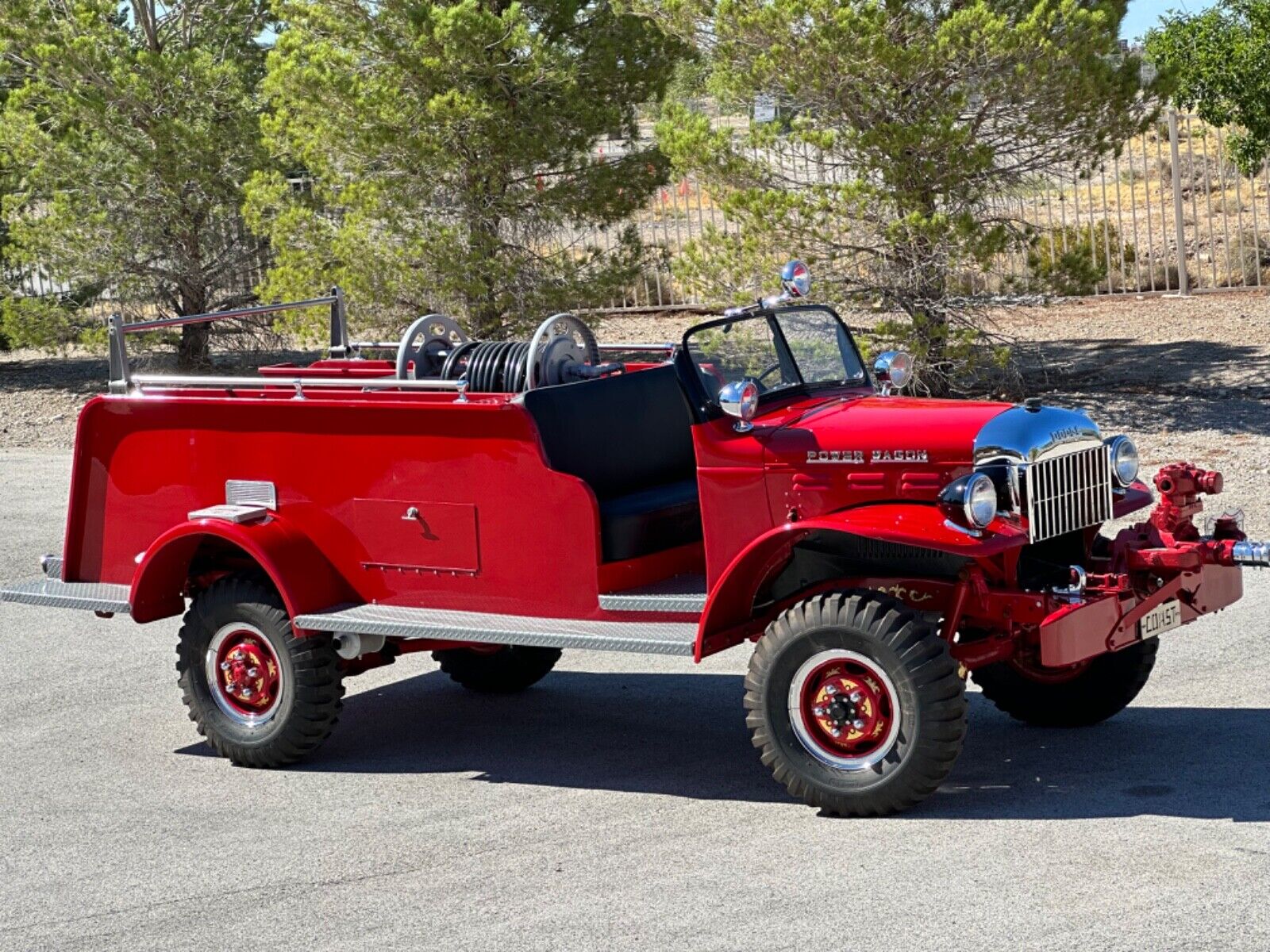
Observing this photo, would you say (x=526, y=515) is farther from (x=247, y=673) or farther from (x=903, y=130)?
(x=903, y=130)

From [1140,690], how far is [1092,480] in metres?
1.44

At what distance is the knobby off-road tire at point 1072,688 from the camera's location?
22.6 ft

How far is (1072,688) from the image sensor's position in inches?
276

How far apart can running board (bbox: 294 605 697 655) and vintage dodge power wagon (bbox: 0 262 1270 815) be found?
0.6 inches

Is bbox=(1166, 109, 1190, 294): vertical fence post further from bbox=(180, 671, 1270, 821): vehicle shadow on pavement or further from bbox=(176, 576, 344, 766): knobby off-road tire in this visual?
bbox=(176, 576, 344, 766): knobby off-road tire

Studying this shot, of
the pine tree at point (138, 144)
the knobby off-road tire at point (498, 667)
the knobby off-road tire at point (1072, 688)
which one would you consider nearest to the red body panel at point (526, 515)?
the knobby off-road tire at point (1072, 688)

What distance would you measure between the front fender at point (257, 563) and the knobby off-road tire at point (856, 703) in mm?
1928

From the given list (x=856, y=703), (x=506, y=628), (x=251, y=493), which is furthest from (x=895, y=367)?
(x=251, y=493)

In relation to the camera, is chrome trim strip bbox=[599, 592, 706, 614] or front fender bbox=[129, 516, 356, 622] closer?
chrome trim strip bbox=[599, 592, 706, 614]

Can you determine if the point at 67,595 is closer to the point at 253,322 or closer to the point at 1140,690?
the point at 1140,690

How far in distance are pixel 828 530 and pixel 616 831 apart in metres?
1.28

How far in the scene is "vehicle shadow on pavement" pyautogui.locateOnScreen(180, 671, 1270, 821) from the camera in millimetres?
6109

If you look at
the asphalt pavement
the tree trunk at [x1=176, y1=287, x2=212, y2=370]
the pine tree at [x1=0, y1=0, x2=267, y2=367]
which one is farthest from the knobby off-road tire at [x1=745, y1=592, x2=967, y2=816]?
the tree trunk at [x1=176, y1=287, x2=212, y2=370]

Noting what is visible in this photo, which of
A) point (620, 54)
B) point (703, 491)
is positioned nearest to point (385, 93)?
point (620, 54)
